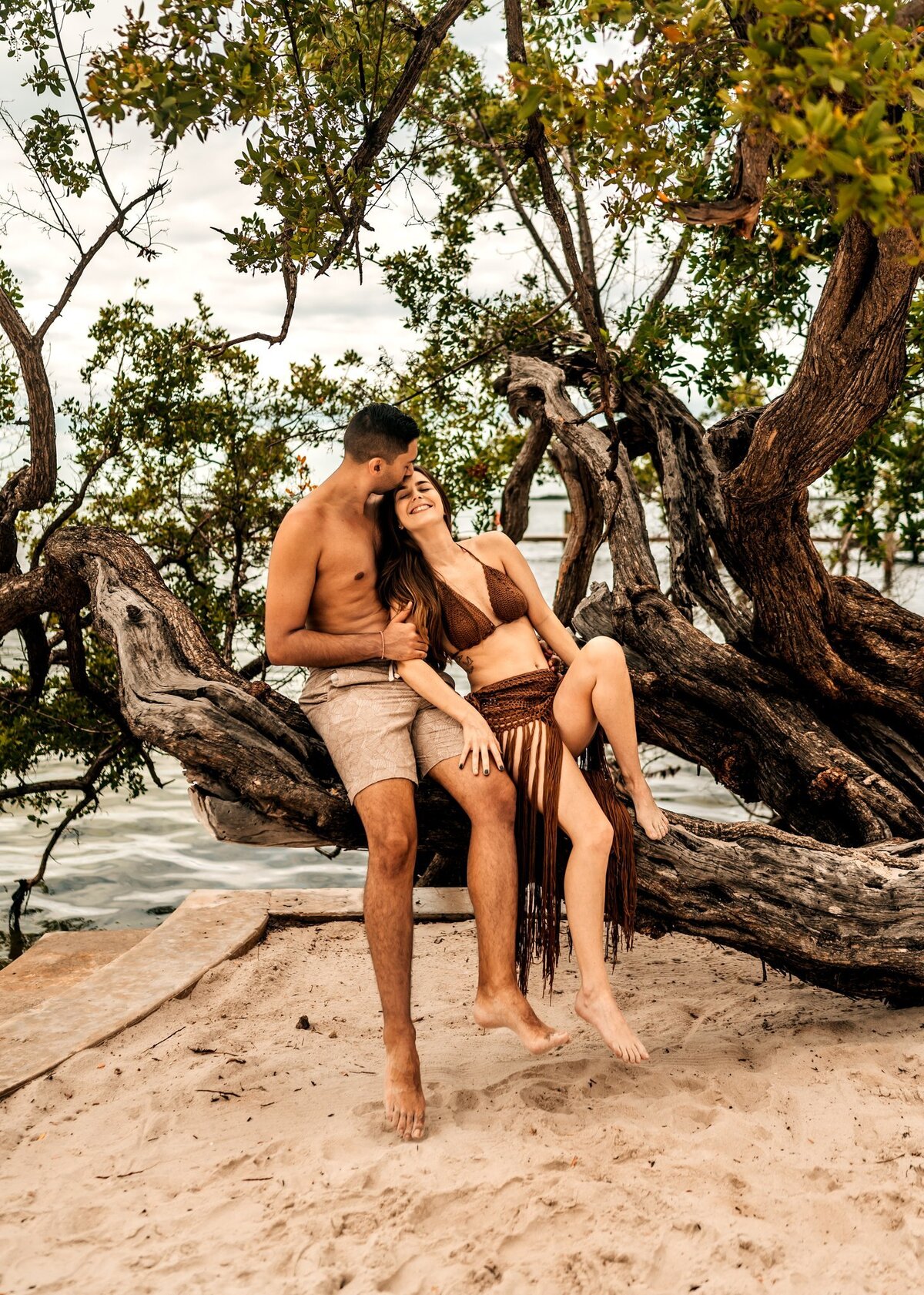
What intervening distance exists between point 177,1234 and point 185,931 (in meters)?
2.42

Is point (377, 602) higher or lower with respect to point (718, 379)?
lower

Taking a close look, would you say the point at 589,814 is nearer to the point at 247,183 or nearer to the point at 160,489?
the point at 247,183

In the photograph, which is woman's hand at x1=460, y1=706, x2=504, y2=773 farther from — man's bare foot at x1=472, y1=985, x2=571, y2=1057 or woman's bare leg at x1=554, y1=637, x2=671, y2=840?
man's bare foot at x1=472, y1=985, x2=571, y2=1057

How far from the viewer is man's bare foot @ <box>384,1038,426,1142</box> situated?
3.23m

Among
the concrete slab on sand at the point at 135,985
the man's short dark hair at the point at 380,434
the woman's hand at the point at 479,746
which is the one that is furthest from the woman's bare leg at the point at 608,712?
the concrete slab on sand at the point at 135,985

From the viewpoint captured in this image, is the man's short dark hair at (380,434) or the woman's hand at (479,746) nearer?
the woman's hand at (479,746)

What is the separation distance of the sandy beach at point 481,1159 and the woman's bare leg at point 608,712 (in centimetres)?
88

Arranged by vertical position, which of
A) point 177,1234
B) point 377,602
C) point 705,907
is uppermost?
point 377,602

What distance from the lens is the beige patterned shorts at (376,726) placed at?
140 inches

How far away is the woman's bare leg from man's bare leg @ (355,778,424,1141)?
67 cm

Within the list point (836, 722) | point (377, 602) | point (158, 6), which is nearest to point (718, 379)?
point (836, 722)

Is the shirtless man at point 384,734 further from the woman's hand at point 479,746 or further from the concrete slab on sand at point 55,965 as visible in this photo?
the concrete slab on sand at point 55,965

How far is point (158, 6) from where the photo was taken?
3.01 m

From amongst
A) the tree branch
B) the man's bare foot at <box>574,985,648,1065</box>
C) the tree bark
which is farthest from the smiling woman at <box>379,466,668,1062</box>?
the tree bark
